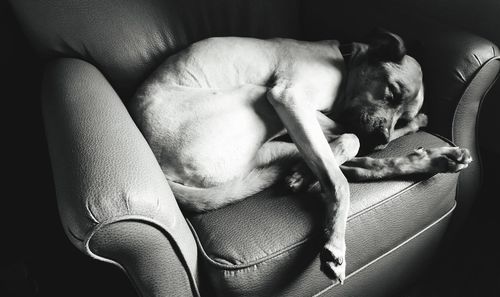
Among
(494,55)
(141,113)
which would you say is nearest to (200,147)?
(141,113)

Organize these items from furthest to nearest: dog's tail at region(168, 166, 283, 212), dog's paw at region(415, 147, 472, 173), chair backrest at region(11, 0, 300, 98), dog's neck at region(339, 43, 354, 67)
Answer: dog's neck at region(339, 43, 354, 67)
chair backrest at region(11, 0, 300, 98)
dog's paw at region(415, 147, 472, 173)
dog's tail at region(168, 166, 283, 212)

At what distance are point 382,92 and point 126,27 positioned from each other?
3.39ft

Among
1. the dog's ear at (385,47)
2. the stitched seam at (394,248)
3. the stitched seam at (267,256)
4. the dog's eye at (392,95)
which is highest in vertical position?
the dog's ear at (385,47)

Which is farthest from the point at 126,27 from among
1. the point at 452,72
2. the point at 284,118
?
the point at 452,72

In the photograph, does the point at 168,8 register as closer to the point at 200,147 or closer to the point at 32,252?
the point at 200,147

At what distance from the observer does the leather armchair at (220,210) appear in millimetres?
987

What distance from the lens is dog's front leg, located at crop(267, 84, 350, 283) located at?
116 cm

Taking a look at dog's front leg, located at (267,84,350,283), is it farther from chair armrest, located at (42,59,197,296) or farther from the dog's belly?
chair armrest, located at (42,59,197,296)

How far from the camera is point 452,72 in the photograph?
1560 mm

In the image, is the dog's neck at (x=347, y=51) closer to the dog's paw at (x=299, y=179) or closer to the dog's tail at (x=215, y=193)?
the dog's paw at (x=299, y=179)

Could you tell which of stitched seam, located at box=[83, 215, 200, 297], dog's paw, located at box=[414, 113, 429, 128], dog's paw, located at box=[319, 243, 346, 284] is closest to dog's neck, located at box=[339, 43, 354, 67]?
dog's paw, located at box=[414, 113, 429, 128]

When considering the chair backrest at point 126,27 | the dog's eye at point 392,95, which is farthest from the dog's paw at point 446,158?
the chair backrest at point 126,27

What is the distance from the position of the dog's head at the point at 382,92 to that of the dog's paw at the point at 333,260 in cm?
51

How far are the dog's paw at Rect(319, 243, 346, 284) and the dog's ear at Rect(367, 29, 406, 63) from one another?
791mm
